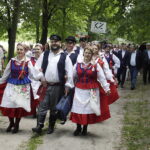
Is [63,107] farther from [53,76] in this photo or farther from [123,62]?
[123,62]

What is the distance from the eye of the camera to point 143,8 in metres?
10.3

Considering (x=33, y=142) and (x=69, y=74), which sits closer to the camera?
(x=33, y=142)

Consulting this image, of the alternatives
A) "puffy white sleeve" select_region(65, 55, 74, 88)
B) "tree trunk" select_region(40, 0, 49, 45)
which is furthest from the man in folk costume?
"tree trunk" select_region(40, 0, 49, 45)

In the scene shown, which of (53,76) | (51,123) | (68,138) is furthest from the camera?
(51,123)

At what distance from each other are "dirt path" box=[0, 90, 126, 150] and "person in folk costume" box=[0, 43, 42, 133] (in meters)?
0.47

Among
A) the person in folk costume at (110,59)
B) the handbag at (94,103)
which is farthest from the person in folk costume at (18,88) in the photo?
the person in folk costume at (110,59)

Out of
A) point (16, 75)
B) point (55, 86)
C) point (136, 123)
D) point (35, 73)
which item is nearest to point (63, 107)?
point (55, 86)

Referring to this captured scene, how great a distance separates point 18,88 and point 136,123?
10.3 feet

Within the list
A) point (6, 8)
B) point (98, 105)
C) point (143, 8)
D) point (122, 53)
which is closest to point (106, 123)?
point (98, 105)

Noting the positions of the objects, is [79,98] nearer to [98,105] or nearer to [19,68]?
[98,105]

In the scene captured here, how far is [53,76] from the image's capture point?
7.52m

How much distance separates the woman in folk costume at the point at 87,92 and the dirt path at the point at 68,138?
0.39 m

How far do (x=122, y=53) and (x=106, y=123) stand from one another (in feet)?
27.5

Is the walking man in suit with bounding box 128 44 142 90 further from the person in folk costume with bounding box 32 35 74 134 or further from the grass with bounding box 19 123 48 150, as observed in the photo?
the grass with bounding box 19 123 48 150
